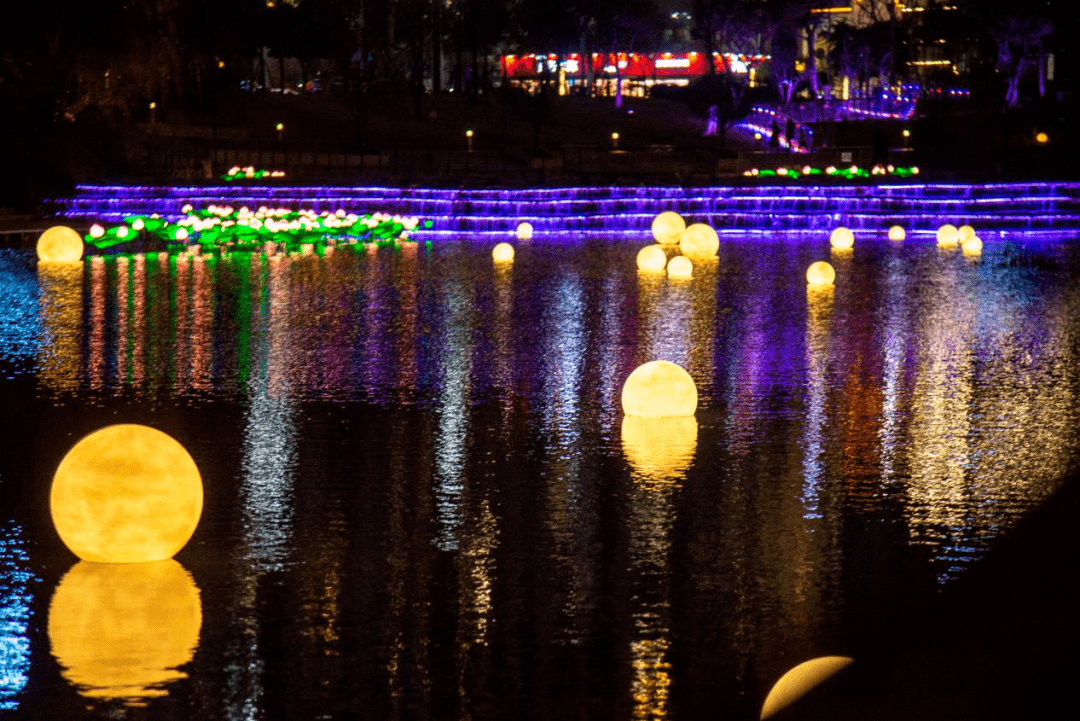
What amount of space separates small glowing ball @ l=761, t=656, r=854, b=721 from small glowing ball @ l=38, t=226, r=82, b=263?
2207cm

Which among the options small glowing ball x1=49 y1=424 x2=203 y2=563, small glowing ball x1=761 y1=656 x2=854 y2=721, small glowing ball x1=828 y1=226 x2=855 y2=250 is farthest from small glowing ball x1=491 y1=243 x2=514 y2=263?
small glowing ball x1=761 y1=656 x2=854 y2=721

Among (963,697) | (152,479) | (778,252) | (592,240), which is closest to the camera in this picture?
(963,697)

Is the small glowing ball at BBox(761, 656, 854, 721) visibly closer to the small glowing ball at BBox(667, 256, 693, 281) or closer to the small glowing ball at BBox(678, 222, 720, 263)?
the small glowing ball at BBox(667, 256, 693, 281)

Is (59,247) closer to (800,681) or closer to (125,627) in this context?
(125,627)

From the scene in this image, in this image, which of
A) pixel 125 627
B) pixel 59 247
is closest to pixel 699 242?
pixel 59 247

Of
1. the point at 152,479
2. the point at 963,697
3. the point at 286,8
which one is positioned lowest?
the point at 963,697

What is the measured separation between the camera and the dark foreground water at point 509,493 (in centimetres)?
645

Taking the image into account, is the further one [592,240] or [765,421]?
[592,240]

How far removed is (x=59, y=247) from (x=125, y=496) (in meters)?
19.7

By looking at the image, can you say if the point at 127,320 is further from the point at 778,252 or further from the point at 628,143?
the point at 628,143

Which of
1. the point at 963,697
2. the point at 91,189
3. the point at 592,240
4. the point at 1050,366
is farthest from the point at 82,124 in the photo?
the point at 963,697

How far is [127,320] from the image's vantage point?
1803 cm

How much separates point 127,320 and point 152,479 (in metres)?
10.7

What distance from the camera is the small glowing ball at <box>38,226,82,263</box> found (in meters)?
26.3
